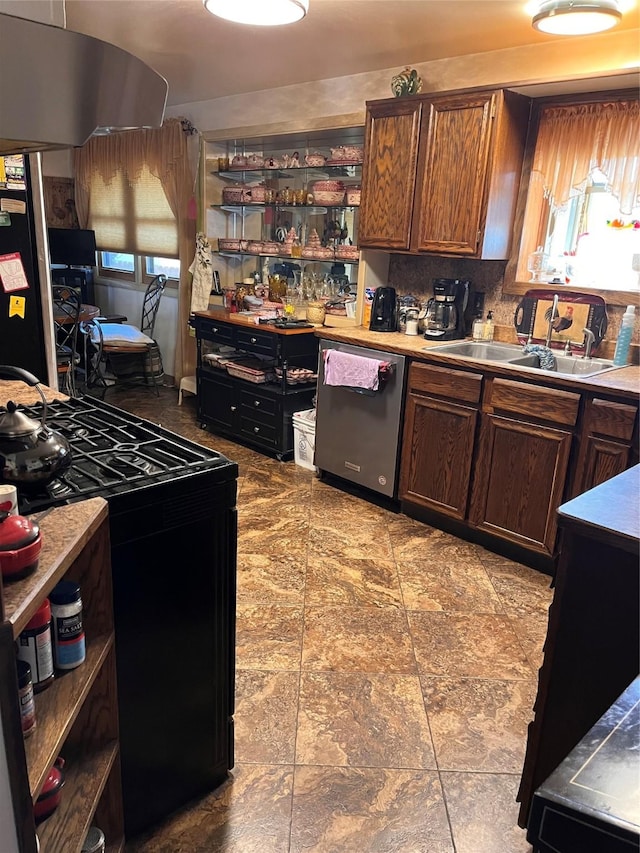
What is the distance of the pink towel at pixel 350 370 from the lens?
3361 mm

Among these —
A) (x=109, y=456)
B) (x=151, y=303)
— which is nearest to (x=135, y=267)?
(x=151, y=303)

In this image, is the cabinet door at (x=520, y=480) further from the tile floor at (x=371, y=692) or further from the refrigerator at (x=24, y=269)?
the refrigerator at (x=24, y=269)

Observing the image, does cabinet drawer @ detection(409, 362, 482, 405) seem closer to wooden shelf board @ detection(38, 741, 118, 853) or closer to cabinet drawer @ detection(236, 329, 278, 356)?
cabinet drawer @ detection(236, 329, 278, 356)

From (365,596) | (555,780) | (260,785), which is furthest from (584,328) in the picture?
(555,780)

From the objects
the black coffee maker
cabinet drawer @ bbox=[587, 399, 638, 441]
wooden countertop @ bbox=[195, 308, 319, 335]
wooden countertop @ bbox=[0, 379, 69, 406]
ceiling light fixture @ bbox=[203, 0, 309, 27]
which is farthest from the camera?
wooden countertop @ bbox=[195, 308, 319, 335]

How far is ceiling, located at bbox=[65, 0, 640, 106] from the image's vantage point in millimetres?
2855

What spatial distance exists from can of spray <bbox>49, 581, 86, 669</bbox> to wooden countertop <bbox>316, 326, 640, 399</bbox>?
217 cm

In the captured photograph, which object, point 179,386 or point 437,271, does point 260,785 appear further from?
point 179,386

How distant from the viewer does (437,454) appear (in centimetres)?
325

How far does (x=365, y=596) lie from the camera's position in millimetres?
2703

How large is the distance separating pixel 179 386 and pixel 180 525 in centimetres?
423

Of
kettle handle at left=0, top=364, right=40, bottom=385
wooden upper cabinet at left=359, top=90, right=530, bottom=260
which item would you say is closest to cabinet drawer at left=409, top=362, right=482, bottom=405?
wooden upper cabinet at left=359, top=90, right=530, bottom=260

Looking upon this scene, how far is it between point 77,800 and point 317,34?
344 centimetres

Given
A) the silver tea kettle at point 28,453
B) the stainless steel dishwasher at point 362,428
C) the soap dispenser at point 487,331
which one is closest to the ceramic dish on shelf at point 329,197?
the stainless steel dishwasher at point 362,428
